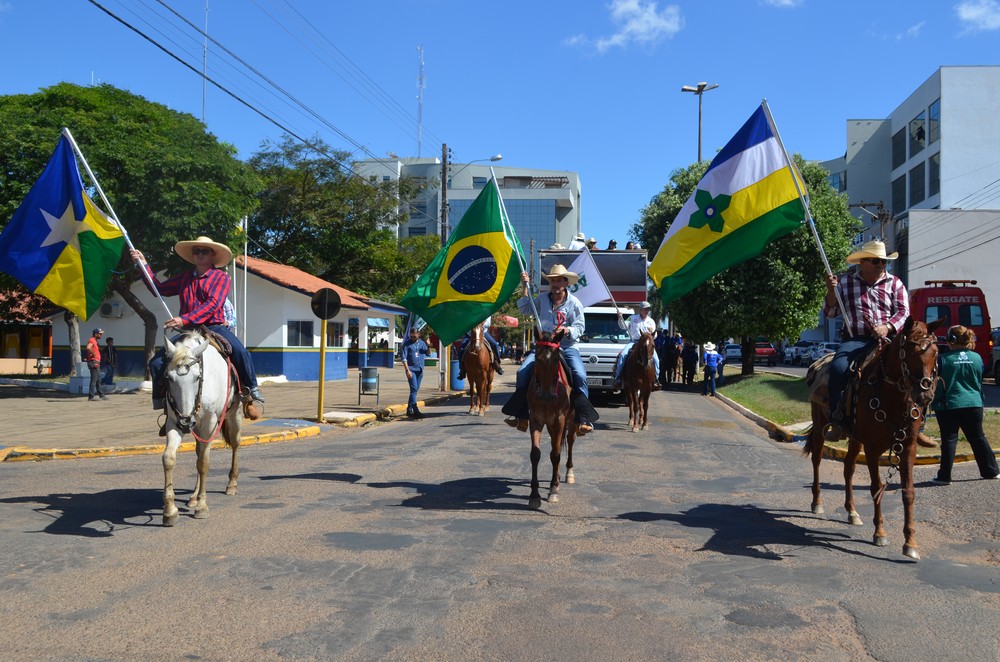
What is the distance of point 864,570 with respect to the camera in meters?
6.15

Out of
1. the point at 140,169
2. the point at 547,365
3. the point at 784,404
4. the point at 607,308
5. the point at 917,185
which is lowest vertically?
the point at 784,404

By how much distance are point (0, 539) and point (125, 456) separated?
604 centimetres

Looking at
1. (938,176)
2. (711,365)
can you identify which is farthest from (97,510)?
(938,176)

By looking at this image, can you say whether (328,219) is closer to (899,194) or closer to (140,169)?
(140,169)

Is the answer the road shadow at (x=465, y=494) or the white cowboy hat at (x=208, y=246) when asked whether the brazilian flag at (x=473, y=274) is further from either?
the white cowboy hat at (x=208, y=246)

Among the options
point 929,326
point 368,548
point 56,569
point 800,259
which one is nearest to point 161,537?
point 56,569

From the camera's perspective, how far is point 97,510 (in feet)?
26.2

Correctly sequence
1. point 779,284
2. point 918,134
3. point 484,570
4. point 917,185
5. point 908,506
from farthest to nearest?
point 917,185, point 918,134, point 779,284, point 908,506, point 484,570

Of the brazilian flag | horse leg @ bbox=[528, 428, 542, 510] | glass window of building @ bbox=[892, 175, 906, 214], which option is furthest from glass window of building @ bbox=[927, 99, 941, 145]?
horse leg @ bbox=[528, 428, 542, 510]

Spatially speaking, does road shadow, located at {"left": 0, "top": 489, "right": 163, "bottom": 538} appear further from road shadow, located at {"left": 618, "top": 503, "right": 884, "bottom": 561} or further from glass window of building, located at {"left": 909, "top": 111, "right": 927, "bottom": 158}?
glass window of building, located at {"left": 909, "top": 111, "right": 927, "bottom": 158}

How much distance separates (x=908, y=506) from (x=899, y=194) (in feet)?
209

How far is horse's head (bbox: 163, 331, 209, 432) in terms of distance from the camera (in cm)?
735

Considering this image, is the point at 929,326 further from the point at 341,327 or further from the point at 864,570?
Answer: the point at 341,327

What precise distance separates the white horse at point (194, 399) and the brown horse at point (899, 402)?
5800mm
